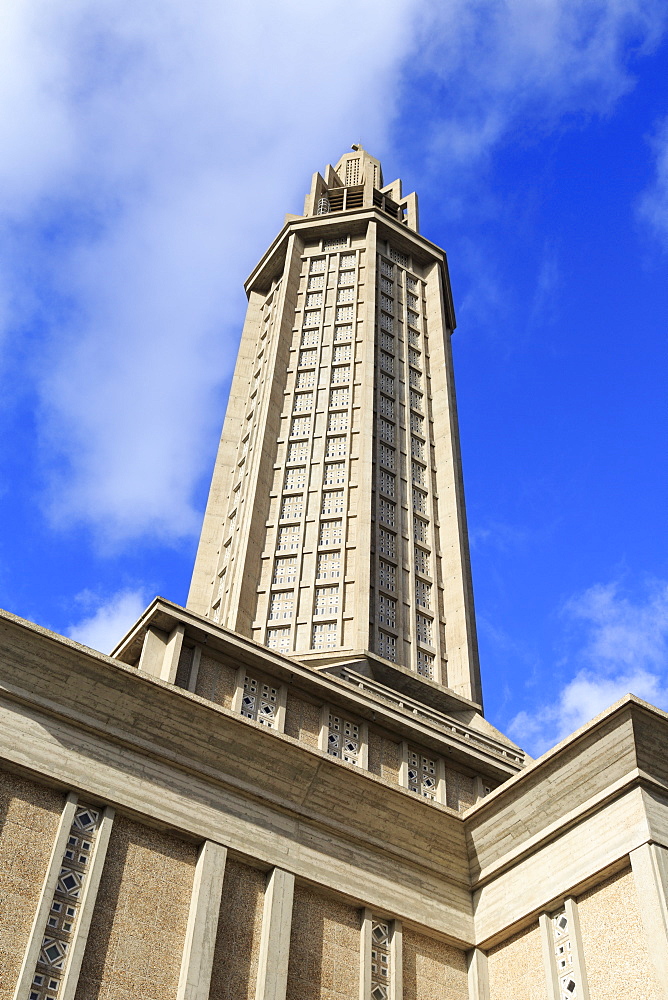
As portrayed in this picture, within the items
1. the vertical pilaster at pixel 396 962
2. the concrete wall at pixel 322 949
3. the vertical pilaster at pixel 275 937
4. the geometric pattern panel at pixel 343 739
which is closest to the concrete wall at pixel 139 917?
the vertical pilaster at pixel 275 937

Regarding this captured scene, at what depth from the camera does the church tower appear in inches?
908

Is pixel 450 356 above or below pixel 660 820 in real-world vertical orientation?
above

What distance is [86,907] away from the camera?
39.8 ft

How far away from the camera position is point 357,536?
941 inches

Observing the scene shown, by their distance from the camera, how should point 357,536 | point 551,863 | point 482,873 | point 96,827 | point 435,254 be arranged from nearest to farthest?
point 96,827
point 551,863
point 482,873
point 357,536
point 435,254

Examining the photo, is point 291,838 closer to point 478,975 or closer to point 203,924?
point 203,924

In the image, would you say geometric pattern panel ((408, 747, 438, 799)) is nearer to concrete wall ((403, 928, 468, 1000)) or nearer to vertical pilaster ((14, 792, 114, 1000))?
concrete wall ((403, 928, 468, 1000))

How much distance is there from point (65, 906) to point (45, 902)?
0.27 m

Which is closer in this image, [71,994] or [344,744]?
[71,994]

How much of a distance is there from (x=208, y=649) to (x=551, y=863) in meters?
5.59

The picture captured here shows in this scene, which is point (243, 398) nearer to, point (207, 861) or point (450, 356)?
point (450, 356)

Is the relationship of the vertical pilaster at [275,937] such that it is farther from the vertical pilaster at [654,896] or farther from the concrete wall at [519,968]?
the vertical pilaster at [654,896]

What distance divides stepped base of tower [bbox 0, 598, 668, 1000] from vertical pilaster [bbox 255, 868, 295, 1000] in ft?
0.08

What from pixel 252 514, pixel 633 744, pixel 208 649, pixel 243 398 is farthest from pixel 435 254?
pixel 633 744
